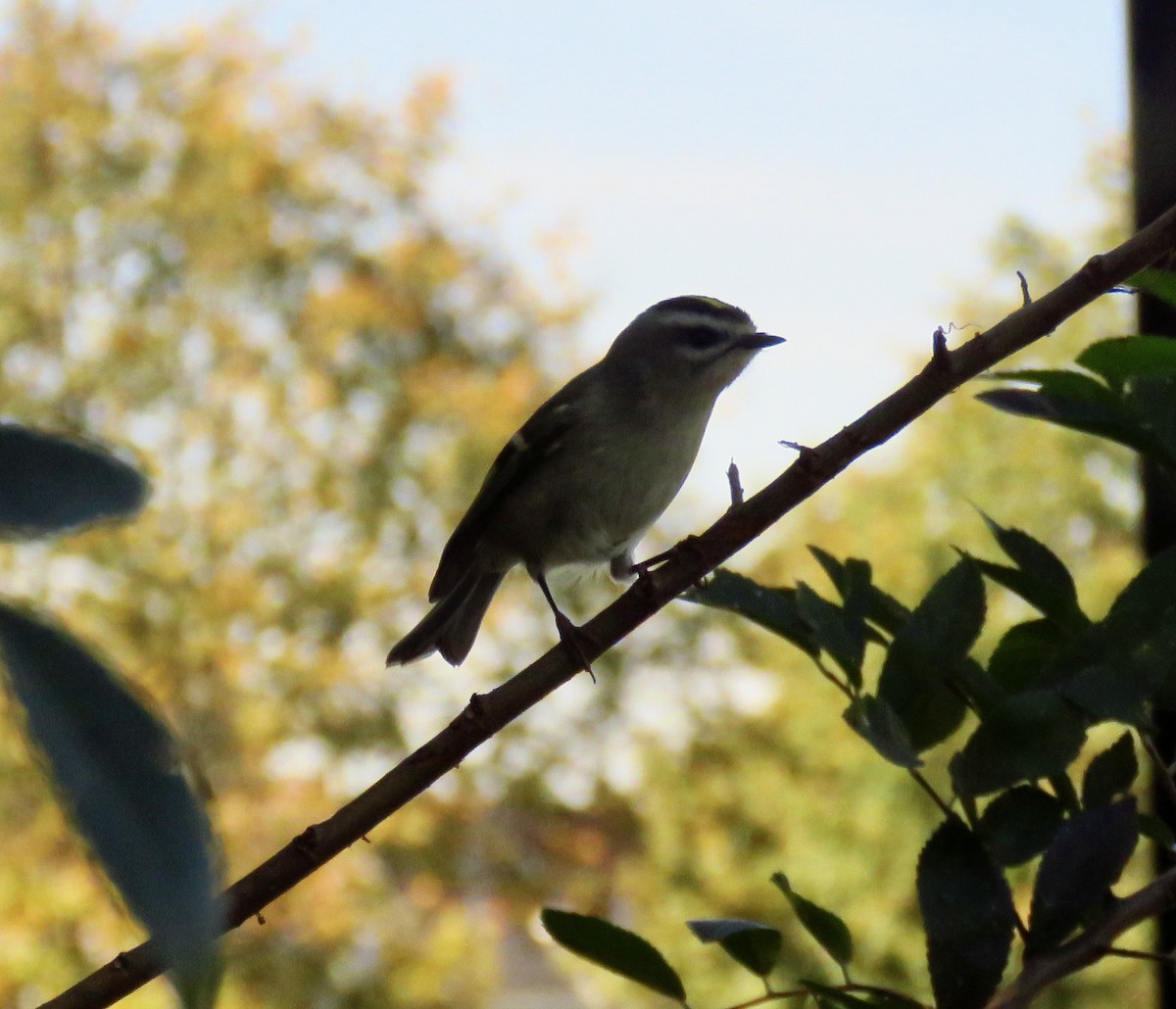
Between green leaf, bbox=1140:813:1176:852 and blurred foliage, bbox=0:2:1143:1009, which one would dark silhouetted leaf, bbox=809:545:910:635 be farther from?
blurred foliage, bbox=0:2:1143:1009

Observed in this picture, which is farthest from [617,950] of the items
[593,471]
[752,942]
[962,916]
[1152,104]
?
[593,471]

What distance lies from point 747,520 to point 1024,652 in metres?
0.26

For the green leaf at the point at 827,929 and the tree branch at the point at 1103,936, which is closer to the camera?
the tree branch at the point at 1103,936

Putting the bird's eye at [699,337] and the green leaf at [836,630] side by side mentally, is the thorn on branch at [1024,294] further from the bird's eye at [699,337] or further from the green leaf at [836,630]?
the bird's eye at [699,337]

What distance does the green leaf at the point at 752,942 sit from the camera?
0.88 m

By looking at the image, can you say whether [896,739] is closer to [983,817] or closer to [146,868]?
[983,817]

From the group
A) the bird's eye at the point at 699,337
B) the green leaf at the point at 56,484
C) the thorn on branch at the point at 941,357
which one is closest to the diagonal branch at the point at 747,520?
the thorn on branch at the point at 941,357

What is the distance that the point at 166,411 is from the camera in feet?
27.7

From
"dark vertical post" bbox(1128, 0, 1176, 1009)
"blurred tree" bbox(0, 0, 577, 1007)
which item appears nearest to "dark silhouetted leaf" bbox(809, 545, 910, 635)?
"dark vertical post" bbox(1128, 0, 1176, 1009)

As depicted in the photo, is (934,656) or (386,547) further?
(386,547)

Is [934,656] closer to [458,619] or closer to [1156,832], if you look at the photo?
[1156,832]

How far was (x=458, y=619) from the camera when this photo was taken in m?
2.83

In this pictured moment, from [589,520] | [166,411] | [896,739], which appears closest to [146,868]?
[896,739]

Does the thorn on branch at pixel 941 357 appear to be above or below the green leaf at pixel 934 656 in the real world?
above
